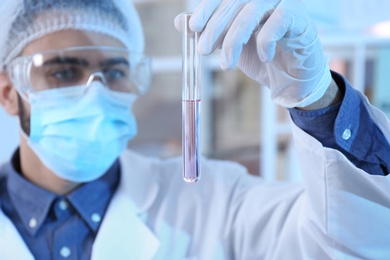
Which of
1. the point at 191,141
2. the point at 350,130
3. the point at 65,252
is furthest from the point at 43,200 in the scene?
the point at 350,130

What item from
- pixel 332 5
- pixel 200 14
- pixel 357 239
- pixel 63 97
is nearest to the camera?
pixel 200 14

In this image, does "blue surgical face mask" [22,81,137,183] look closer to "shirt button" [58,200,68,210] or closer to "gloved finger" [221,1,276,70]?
"shirt button" [58,200,68,210]

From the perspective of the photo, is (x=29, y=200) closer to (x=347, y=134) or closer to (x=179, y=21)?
(x=179, y=21)

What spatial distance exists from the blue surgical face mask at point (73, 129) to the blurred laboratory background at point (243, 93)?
166 millimetres

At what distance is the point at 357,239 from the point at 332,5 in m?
1.16

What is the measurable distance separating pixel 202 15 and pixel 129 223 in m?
0.60

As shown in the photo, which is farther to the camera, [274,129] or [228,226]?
[274,129]

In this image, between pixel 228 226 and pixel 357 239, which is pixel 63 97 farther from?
pixel 357 239

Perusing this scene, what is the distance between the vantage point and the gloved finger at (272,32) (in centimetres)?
59

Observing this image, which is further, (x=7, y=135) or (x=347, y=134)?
(x=7, y=135)

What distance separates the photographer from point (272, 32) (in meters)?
0.59

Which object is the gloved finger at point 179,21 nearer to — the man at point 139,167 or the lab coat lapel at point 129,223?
the man at point 139,167

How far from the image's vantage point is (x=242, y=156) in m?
2.36

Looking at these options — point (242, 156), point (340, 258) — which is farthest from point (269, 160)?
point (340, 258)
